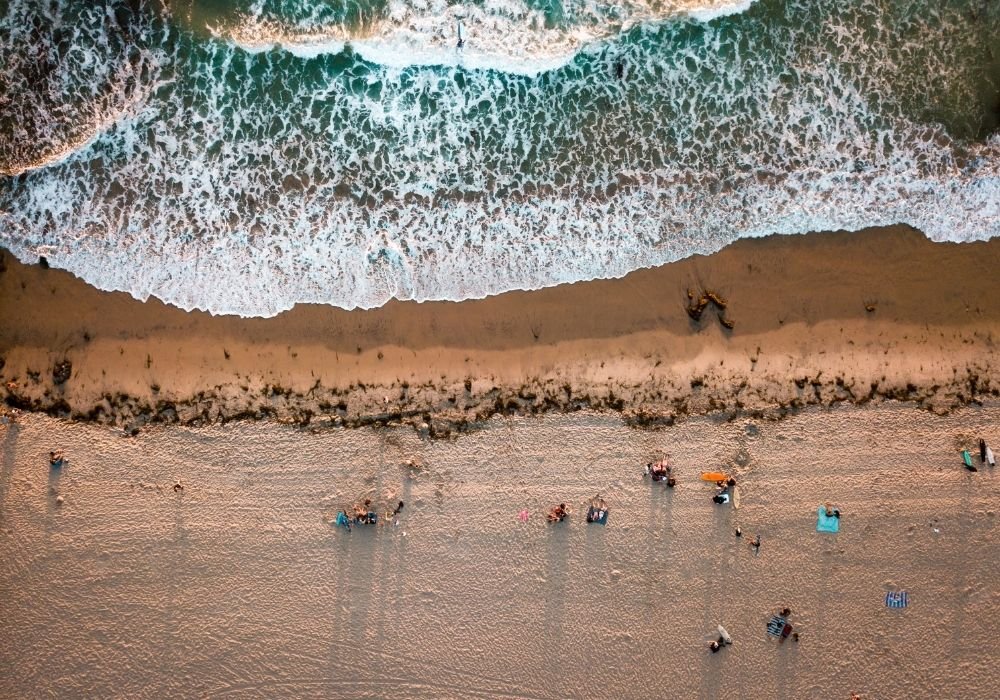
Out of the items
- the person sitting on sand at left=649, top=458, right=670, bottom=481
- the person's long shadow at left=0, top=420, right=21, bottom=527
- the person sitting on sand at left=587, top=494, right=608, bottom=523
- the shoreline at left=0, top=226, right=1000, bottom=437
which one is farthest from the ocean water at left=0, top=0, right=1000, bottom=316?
the person sitting on sand at left=587, top=494, right=608, bottom=523

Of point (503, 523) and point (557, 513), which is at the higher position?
point (557, 513)

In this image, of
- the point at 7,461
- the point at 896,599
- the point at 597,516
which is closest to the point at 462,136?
the point at 597,516

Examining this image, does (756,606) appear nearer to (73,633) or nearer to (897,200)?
(897,200)

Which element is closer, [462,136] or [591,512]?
[591,512]

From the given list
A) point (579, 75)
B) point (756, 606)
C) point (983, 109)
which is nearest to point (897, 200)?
point (983, 109)

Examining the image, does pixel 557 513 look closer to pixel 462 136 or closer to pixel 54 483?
pixel 462 136

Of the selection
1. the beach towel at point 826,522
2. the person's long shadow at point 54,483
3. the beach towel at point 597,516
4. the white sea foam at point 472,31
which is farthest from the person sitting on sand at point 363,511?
the white sea foam at point 472,31
